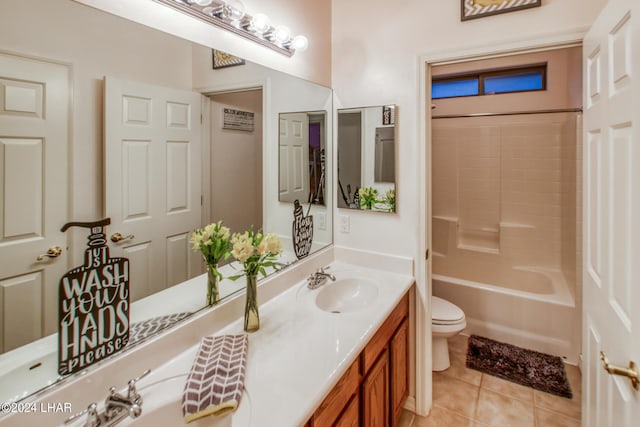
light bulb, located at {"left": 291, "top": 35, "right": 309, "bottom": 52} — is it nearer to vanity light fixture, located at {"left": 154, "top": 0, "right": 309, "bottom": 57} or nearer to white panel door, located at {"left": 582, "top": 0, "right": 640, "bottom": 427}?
vanity light fixture, located at {"left": 154, "top": 0, "right": 309, "bottom": 57}

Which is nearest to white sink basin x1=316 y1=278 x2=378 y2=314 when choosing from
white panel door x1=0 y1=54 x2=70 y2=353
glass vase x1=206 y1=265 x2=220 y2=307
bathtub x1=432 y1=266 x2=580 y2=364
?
glass vase x1=206 y1=265 x2=220 y2=307

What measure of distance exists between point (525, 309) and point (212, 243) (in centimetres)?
253

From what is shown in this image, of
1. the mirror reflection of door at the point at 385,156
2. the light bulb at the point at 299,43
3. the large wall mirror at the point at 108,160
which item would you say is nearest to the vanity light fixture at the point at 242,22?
the light bulb at the point at 299,43

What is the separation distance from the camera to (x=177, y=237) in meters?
1.20

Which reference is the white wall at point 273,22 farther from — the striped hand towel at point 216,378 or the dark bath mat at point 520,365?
the dark bath mat at point 520,365

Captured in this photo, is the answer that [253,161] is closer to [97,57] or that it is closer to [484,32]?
A: [97,57]

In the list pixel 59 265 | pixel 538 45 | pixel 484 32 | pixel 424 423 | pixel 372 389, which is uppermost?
pixel 484 32

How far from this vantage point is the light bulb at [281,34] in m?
1.55

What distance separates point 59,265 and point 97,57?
0.58 m

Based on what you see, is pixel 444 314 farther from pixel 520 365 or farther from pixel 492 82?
pixel 492 82

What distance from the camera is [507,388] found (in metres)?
2.18

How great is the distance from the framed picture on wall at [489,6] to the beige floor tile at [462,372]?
224cm

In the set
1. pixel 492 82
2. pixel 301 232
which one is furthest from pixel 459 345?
pixel 492 82

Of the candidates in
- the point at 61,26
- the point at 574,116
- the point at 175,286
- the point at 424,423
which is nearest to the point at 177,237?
the point at 175,286
